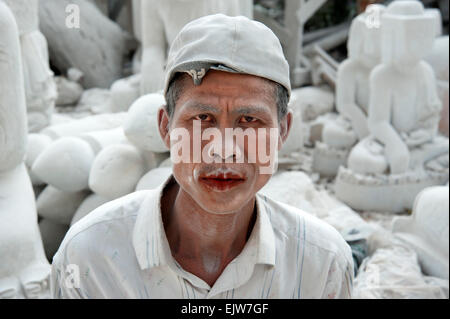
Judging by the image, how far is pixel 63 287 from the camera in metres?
0.99

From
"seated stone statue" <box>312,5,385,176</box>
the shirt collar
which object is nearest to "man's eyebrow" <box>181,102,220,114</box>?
the shirt collar

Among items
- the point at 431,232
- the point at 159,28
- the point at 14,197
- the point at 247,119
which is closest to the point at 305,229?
the point at 247,119

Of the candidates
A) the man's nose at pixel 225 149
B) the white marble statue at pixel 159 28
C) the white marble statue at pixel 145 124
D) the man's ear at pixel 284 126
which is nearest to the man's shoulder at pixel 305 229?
the man's ear at pixel 284 126

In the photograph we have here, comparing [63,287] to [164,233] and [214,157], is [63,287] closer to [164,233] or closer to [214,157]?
[164,233]

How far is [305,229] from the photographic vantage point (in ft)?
3.61

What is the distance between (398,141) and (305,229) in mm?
2849

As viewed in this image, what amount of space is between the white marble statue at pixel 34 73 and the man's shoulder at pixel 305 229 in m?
1.84

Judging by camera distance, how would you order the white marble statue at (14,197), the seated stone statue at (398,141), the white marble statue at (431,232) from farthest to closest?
the seated stone statue at (398,141), the white marble statue at (431,232), the white marble statue at (14,197)

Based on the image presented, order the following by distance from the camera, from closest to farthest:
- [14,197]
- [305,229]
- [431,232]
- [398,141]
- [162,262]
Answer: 1. [162,262]
2. [305,229]
3. [14,197]
4. [431,232]
5. [398,141]

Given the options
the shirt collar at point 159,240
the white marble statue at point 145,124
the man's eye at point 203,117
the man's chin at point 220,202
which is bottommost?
the white marble statue at point 145,124

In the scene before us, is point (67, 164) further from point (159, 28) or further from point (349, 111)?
point (349, 111)

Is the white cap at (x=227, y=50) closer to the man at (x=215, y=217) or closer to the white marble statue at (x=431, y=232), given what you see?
the man at (x=215, y=217)

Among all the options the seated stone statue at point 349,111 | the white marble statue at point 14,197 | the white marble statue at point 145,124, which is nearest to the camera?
the white marble statue at point 14,197

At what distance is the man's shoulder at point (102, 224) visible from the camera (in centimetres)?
102
